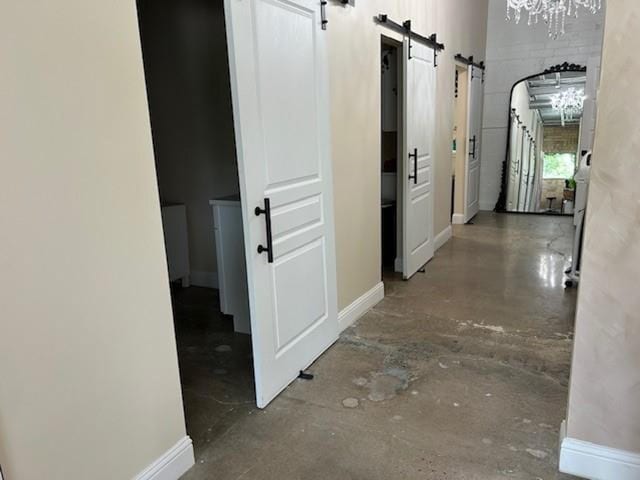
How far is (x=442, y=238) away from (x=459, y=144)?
1.69 meters

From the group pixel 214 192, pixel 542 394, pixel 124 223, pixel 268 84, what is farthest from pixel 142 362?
pixel 214 192

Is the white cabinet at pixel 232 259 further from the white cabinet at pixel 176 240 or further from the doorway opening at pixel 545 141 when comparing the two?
the doorway opening at pixel 545 141

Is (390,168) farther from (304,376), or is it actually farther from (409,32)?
(304,376)

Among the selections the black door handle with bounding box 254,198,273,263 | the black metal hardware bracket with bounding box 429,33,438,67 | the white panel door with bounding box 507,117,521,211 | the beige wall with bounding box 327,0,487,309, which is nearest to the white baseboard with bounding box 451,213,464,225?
the white panel door with bounding box 507,117,521,211

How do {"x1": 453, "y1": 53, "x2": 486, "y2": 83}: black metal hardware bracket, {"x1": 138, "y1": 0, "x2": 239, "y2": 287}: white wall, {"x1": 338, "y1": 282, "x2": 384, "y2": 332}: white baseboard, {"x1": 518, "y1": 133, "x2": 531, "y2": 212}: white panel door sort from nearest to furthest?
{"x1": 338, "y1": 282, "x2": 384, "y2": 332}: white baseboard < {"x1": 138, "y1": 0, "x2": 239, "y2": 287}: white wall < {"x1": 453, "y1": 53, "x2": 486, "y2": 83}: black metal hardware bracket < {"x1": 518, "y1": 133, "x2": 531, "y2": 212}: white panel door

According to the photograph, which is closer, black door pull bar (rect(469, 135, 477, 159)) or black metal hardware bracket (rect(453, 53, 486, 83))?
black metal hardware bracket (rect(453, 53, 486, 83))

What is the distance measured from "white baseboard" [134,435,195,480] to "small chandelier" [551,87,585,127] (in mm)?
6984

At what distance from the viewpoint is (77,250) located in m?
1.49

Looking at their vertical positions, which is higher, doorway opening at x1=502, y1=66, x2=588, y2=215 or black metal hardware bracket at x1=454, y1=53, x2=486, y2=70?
black metal hardware bracket at x1=454, y1=53, x2=486, y2=70

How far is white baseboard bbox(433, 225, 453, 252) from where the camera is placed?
5480 mm

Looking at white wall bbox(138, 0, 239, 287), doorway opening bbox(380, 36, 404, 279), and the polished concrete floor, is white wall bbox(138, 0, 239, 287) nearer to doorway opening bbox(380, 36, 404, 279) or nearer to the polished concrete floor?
the polished concrete floor

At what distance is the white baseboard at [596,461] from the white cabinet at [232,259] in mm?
2132

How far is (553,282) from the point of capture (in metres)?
4.26

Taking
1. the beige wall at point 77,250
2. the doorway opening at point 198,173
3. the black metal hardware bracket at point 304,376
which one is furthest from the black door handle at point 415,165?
the beige wall at point 77,250
